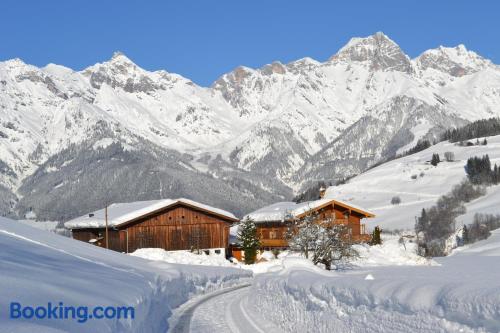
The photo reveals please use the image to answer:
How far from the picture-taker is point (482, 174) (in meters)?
164

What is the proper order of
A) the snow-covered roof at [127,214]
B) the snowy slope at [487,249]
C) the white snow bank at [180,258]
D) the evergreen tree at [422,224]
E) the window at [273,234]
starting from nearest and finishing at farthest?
the white snow bank at [180,258] < the snowy slope at [487,249] < the snow-covered roof at [127,214] < the window at [273,234] < the evergreen tree at [422,224]

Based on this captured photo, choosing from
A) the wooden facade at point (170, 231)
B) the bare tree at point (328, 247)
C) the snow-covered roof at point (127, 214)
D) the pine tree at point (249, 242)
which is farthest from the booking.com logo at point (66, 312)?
the wooden facade at point (170, 231)

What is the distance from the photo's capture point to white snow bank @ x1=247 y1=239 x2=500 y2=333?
1182 centimetres

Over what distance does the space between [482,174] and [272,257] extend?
110 meters

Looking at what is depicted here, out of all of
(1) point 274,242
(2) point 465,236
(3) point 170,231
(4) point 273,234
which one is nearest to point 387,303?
(3) point 170,231

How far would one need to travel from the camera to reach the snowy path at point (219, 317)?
22.8 metres

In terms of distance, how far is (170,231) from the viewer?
72.3m

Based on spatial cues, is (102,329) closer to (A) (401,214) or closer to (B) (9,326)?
(B) (9,326)

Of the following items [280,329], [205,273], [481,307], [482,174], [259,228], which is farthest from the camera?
[482,174]

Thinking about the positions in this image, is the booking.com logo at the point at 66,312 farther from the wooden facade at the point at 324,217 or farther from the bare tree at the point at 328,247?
the wooden facade at the point at 324,217

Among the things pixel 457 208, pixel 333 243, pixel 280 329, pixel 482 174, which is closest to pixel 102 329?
pixel 280 329

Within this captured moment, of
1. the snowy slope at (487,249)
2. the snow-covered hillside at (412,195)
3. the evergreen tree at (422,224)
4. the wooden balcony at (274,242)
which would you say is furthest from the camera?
the snow-covered hillside at (412,195)

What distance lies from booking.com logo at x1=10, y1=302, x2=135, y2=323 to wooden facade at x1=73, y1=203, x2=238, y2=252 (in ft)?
182

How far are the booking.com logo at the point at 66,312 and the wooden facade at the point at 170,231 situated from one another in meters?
55.5
